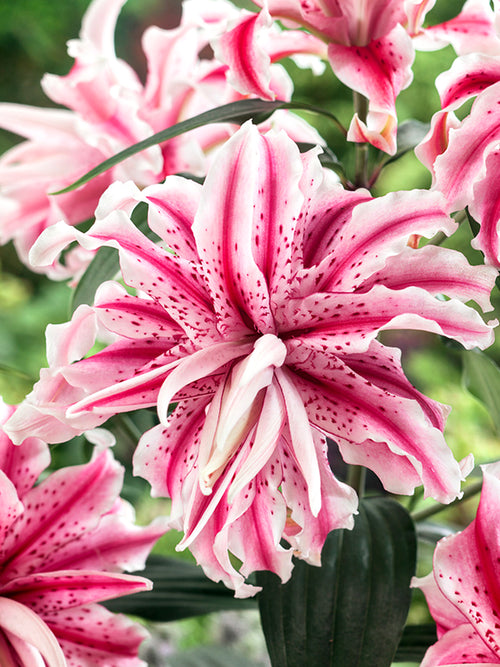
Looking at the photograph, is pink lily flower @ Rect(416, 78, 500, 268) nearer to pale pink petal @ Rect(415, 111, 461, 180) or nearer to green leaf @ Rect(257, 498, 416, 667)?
pale pink petal @ Rect(415, 111, 461, 180)

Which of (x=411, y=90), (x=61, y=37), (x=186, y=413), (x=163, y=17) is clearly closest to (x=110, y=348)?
(x=186, y=413)

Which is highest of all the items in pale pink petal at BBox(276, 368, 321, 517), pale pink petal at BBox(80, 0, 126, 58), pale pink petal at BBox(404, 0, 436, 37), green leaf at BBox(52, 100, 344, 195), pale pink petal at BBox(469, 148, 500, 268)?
pale pink petal at BBox(80, 0, 126, 58)

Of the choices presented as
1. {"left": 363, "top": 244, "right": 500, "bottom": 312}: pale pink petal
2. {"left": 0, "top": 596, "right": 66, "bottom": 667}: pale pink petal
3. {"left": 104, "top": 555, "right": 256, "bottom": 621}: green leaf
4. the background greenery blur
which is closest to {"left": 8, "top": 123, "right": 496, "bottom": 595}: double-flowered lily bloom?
{"left": 363, "top": 244, "right": 500, "bottom": 312}: pale pink petal

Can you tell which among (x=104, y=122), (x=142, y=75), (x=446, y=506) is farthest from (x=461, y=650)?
(x=142, y=75)

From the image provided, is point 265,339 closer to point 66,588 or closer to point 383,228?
point 383,228

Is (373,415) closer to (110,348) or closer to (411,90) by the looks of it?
(110,348)
